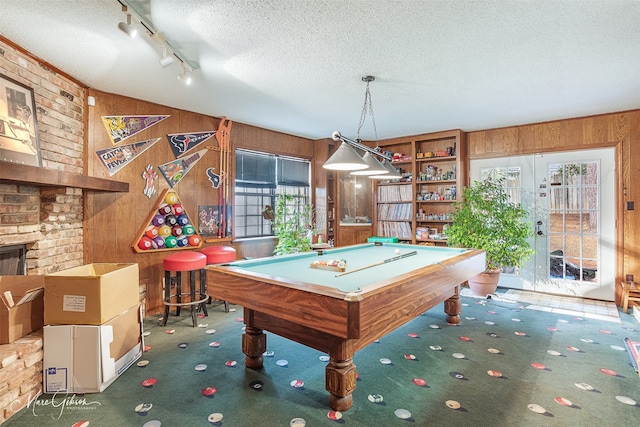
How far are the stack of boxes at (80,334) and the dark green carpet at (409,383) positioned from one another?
0.15 metres

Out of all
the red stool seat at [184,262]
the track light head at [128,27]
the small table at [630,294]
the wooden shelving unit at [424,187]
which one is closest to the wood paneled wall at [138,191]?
the red stool seat at [184,262]

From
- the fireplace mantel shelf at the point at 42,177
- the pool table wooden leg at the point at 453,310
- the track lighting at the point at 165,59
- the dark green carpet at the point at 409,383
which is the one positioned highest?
the track lighting at the point at 165,59

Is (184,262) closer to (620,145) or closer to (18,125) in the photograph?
(18,125)

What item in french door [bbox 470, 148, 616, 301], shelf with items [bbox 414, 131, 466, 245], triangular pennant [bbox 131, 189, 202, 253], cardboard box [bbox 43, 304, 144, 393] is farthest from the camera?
shelf with items [bbox 414, 131, 466, 245]

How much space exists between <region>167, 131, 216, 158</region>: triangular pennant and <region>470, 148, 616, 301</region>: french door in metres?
4.26

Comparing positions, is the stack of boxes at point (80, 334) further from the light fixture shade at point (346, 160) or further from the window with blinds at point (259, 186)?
the window with blinds at point (259, 186)

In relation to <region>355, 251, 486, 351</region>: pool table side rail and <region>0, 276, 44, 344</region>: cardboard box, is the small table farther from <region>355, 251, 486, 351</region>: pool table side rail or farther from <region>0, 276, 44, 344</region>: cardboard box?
<region>0, 276, 44, 344</region>: cardboard box

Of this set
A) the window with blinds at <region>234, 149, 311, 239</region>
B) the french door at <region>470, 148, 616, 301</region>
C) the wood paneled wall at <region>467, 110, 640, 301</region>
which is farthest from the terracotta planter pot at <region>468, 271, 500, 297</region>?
the window with blinds at <region>234, 149, 311, 239</region>

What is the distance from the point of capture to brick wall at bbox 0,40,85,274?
8.22 feet

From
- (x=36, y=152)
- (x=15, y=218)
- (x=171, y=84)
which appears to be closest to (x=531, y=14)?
(x=171, y=84)

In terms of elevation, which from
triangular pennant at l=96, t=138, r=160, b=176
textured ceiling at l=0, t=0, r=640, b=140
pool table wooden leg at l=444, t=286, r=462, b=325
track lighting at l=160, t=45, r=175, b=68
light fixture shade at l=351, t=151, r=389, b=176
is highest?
textured ceiling at l=0, t=0, r=640, b=140

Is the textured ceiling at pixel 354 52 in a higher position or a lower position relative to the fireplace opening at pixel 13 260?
higher

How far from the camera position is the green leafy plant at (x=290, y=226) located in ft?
15.1

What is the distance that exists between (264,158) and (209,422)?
12.4ft
